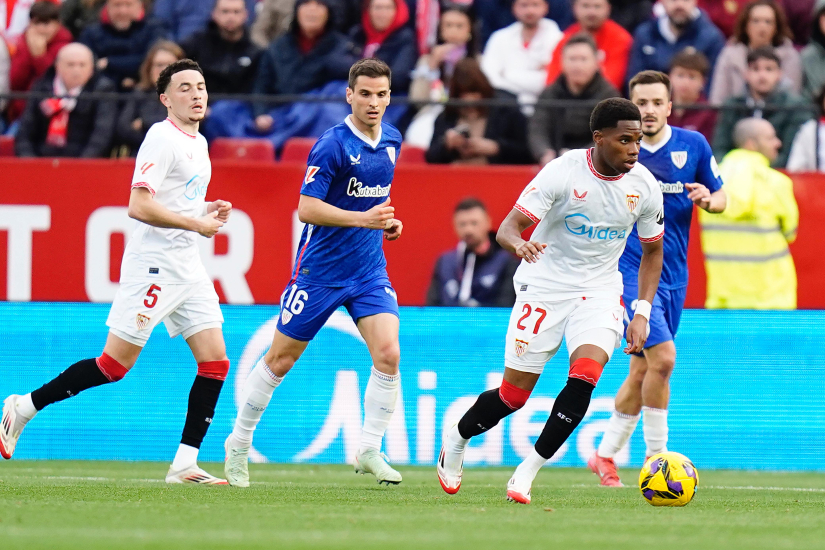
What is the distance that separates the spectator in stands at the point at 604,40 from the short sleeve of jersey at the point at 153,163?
20.5 ft

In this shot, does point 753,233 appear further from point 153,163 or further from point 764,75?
point 153,163

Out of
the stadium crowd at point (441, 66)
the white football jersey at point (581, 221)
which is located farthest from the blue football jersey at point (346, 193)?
the stadium crowd at point (441, 66)

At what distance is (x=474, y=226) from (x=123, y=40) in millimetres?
4508

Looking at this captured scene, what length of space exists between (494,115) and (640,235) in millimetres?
5238

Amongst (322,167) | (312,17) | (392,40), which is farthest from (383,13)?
(322,167)

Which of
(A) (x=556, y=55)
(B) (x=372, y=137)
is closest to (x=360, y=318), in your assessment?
(B) (x=372, y=137)

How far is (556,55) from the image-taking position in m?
13.4

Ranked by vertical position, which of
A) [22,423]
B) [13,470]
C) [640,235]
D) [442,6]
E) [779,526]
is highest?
[442,6]

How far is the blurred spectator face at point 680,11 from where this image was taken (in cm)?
1331

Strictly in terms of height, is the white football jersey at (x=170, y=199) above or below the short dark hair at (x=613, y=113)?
below

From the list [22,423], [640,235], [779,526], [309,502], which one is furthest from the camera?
[22,423]

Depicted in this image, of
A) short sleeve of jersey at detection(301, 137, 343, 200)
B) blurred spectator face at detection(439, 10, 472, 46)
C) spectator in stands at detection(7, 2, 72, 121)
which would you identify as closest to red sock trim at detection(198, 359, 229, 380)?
short sleeve of jersey at detection(301, 137, 343, 200)

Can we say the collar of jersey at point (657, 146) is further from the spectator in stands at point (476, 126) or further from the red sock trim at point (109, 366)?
the spectator in stands at point (476, 126)

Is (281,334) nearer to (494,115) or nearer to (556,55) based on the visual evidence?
(494,115)
